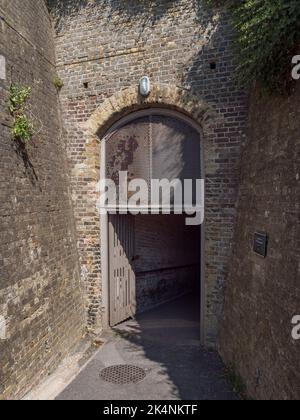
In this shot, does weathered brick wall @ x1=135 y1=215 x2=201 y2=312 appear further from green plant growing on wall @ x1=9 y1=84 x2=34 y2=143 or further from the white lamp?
green plant growing on wall @ x1=9 y1=84 x2=34 y2=143

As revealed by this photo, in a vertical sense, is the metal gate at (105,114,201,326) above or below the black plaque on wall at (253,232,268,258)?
above

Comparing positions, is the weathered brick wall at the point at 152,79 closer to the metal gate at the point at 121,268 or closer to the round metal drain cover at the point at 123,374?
the metal gate at the point at 121,268

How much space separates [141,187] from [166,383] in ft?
12.4

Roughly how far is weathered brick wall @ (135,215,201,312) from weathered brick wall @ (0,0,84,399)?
2.28 m

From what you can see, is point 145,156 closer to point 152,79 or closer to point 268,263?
point 152,79

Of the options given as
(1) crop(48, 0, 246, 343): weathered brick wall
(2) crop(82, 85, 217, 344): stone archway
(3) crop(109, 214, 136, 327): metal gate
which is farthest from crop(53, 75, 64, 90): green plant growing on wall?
(3) crop(109, 214, 136, 327): metal gate

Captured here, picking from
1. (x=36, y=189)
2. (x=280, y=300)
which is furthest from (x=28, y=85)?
(x=280, y=300)

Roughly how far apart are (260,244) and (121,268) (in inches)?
164

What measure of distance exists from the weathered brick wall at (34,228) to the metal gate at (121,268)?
83 cm

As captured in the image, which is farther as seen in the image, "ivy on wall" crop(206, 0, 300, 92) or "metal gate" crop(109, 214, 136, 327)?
"metal gate" crop(109, 214, 136, 327)

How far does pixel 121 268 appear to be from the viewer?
843 cm

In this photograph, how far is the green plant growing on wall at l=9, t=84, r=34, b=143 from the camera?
18.6 ft

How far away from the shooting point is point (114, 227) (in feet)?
26.6

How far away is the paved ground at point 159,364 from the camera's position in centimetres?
544
